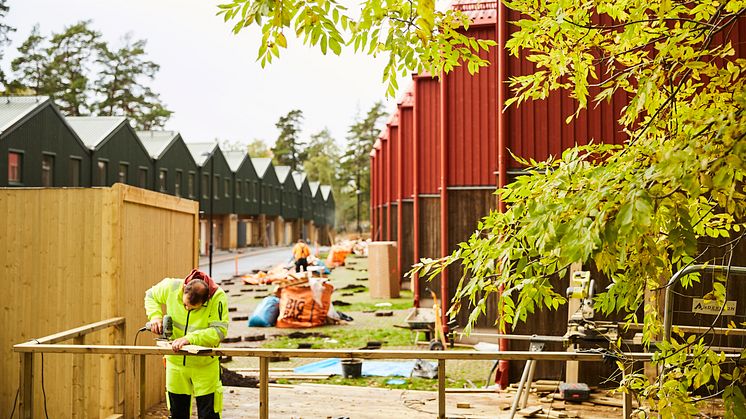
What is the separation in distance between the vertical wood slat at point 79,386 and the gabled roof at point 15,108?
25.7 m

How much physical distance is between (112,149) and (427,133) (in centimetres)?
2500

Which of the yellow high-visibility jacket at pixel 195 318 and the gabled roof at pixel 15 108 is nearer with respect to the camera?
the yellow high-visibility jacket at pixel 195 318

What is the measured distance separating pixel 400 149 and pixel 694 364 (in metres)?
22.2

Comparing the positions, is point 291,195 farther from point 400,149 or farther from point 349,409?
point 349,409

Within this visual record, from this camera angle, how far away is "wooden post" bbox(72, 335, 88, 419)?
24.7ft

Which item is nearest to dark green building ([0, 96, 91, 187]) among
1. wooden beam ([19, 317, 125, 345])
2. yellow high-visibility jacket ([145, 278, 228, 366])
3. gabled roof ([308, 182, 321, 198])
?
wooden beam ([19, 317, 125, 345])

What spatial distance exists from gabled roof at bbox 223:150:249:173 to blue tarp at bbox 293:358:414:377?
51.6m

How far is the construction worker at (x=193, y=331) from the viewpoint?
6590 millimetres

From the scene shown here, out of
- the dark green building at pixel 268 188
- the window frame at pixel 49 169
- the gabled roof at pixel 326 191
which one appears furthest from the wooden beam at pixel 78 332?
the gabled roof at pixel 326 191

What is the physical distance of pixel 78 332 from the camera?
6910 millimetres

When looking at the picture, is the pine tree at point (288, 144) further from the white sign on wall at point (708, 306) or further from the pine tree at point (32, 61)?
the white sign on wall at point (708, 306)

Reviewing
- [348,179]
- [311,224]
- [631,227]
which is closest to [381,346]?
[631,227]

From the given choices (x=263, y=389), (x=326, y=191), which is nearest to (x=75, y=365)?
(x=263, y=389)

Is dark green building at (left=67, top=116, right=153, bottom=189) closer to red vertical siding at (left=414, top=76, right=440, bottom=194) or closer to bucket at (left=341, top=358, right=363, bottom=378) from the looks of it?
red vertical siding at (left=414, top=76, right=440, bottom=194)
